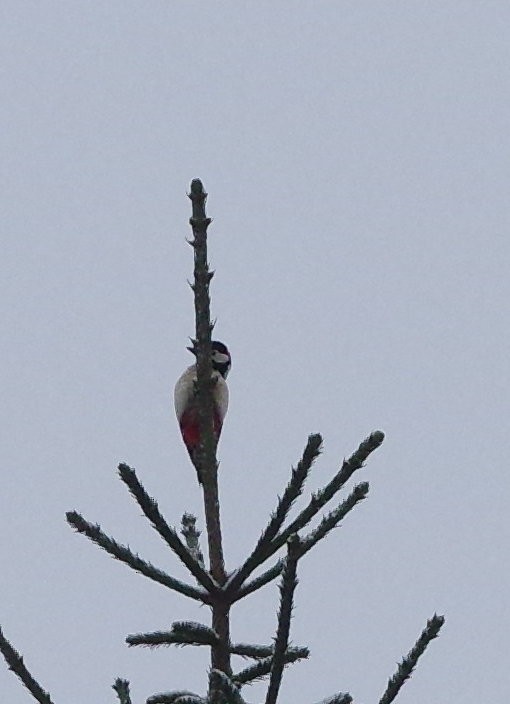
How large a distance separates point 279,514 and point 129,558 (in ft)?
1.26

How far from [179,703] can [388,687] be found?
1.68 ft

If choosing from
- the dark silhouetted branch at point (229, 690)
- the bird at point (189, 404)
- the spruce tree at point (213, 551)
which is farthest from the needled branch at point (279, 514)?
the bird at point (189, 404)

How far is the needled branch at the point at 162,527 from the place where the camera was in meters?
2.26

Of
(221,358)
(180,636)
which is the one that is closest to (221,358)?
(221,358)

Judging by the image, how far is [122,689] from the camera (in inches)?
94.8

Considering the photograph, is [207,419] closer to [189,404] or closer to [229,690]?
[229,690]

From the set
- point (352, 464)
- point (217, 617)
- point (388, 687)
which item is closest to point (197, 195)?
point (352, 464)

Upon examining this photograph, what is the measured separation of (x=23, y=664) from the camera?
2375mm

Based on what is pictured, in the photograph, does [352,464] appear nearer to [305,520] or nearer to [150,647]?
[305,520]

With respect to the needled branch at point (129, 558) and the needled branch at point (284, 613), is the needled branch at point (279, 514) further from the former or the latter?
the needled branch at point (284, 613)

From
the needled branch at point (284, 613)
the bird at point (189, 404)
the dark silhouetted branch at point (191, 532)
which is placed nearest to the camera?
the needled branch at point (284, 613)

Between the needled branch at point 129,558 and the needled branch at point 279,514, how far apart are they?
96 mm

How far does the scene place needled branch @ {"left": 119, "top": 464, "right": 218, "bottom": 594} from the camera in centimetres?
226

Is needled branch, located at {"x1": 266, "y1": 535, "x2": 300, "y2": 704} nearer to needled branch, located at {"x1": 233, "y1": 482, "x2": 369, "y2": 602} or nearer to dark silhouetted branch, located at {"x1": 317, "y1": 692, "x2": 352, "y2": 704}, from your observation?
dark silhouetted branch, located at {"x1": 317, "y1": 692, "x2": 352, "y2": 704}
